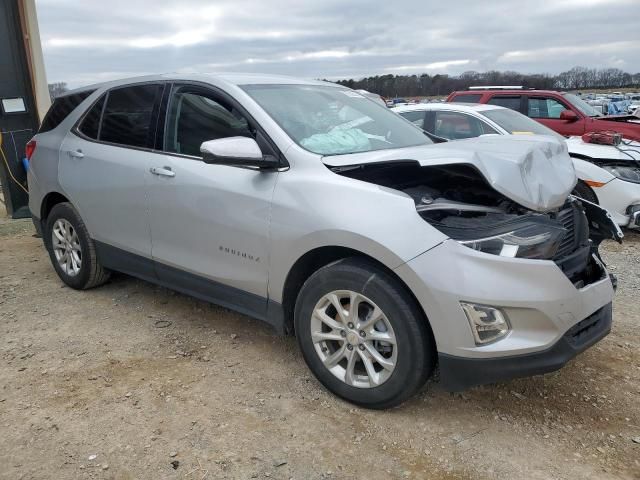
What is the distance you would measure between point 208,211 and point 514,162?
1.76 m

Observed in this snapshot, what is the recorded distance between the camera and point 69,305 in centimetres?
437

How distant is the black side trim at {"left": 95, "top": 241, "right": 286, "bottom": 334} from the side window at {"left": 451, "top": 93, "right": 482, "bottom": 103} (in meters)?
8.53

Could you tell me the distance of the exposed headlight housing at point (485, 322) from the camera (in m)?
2.42

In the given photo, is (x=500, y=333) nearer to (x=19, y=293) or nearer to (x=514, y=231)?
(x=514, y=231)

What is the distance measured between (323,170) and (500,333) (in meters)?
1.20

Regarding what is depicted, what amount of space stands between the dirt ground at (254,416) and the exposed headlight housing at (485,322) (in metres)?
0.56

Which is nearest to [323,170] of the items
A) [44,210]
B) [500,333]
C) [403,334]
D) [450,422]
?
[403,334]

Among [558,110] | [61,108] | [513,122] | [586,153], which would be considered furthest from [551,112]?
[61,108]

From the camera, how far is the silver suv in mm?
2469

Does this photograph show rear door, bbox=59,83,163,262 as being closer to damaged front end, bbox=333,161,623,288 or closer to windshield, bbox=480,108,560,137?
damaged front end, bbox=333,161,623,288

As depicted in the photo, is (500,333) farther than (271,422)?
No

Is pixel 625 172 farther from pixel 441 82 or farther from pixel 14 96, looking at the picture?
pixel 441 82

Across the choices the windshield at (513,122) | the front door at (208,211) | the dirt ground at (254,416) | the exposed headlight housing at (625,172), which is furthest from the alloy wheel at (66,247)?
the exposed headlight housing at (625,172)

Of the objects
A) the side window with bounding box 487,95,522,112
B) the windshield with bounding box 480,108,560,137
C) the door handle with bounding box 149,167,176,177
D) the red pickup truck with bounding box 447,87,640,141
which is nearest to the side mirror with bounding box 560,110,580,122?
the red pickup truck with bounding box 447,87,640,141
